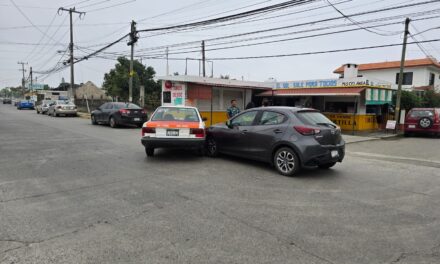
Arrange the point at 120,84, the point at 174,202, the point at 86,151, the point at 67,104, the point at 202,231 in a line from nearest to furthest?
the point at 202,231 → the point at 174,202 → the point at 86,151 → the point at 67,104 → the point at 120,84

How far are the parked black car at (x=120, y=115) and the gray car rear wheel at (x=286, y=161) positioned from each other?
12.6 meters

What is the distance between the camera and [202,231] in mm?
3928

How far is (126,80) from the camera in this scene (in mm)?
42969

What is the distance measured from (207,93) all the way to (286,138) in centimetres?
1279

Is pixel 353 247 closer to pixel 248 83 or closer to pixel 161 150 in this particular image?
pixel 161 150

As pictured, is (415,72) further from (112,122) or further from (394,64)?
(112,122)

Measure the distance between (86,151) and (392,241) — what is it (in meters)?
8.44

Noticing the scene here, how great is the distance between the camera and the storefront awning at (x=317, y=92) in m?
17.9

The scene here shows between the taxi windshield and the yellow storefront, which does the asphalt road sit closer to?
the taxi windshield

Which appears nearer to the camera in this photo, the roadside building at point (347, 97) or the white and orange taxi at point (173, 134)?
the white and orange taxi at point (173, 134)

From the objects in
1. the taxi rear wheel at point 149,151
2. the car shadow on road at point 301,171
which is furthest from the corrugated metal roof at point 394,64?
the taxi rear wheel at point 149,151

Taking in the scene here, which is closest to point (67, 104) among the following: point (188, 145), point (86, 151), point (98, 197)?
point (86, 151)

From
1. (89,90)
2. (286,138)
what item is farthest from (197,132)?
(89,90)

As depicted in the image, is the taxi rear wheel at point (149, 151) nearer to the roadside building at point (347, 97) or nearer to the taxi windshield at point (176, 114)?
the taxi windshield at point (176, 114)
